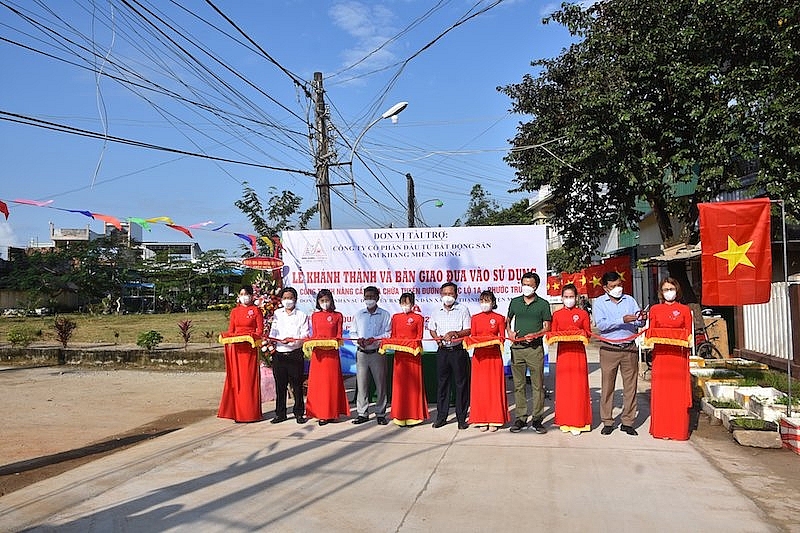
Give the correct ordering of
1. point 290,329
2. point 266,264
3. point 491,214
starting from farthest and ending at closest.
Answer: point 491,214 < point 266,264 < point 290,329

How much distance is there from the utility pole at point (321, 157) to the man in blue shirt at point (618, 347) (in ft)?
22.2

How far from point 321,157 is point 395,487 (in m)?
8.98

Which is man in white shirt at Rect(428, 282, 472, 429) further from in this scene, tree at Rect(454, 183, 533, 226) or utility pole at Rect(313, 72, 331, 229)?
→ tree at Rect(454, 183, 533, 226)

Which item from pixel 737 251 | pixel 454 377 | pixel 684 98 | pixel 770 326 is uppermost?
pixel 684 98

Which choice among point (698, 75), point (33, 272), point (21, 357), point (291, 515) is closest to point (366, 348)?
point (291, 515)

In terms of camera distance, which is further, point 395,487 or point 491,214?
point 491,214

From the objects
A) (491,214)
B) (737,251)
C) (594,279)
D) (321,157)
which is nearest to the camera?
(737,251)

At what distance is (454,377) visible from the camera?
7.86 meters

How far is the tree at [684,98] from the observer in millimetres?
Answer: 10992

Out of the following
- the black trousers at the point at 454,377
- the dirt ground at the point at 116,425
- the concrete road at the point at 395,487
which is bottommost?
the dirt ground at the point at 116,425

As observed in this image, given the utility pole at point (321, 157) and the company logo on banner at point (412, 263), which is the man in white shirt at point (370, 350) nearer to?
the company logo on banner at point (412, 263)

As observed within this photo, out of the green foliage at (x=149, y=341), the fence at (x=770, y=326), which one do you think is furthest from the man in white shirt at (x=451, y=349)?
the green foliage at (x=149, y=341)

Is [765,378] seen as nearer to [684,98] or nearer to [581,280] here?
[684,98]

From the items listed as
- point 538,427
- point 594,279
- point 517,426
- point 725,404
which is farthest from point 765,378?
point 594,279
